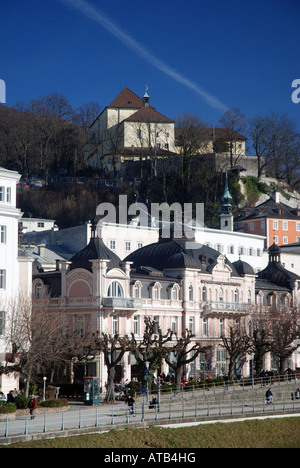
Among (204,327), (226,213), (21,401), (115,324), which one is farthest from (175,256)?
(226,213)

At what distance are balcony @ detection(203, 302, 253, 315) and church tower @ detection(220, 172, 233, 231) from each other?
Result: 31.8 m

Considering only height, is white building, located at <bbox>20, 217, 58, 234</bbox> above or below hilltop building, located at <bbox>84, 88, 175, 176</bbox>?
below

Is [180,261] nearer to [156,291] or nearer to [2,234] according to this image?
[156,291]

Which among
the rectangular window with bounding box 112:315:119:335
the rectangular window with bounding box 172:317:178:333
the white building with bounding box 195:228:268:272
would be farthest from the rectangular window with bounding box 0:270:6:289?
the white building with bounding box 195:228:268:272

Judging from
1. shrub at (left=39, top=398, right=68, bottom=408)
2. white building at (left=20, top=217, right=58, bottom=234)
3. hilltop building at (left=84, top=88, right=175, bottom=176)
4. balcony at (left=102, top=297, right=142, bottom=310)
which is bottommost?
shrub at (left=39, top=398, right=68, bottom=408)

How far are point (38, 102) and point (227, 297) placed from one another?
68.8 metres

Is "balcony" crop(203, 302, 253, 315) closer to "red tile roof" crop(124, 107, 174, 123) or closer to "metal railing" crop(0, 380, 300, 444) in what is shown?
"metal railing" crop(0, 380, 300, 444)

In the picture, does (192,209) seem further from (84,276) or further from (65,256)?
(84,276)

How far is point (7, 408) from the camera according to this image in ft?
166

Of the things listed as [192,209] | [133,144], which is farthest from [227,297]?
[133,144]

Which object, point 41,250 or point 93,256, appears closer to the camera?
point 93,256

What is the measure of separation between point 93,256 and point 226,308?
1898 centimetres

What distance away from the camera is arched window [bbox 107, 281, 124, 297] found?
76.2 metres

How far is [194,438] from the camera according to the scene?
50.3 metres
